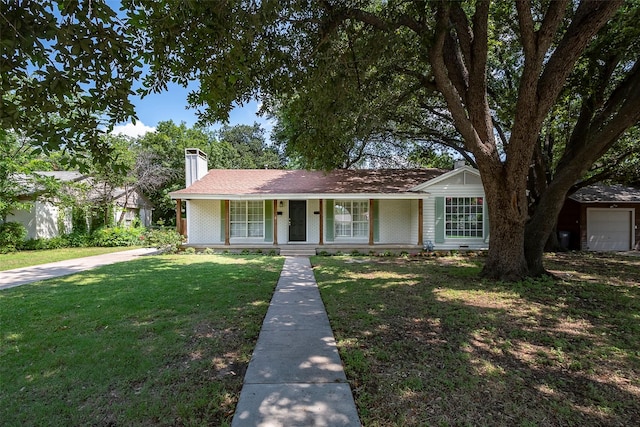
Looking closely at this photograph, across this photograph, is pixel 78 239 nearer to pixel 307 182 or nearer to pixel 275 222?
pixel 275 222

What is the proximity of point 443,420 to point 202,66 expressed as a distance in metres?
4.96

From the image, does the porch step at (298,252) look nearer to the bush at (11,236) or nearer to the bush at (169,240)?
the bush at (169,240)

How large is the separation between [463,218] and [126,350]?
13.0 m

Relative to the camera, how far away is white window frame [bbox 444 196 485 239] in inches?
535

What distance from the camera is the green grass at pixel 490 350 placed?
2.68 m

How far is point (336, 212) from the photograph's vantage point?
1427cm

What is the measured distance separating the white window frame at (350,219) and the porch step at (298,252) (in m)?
1.72

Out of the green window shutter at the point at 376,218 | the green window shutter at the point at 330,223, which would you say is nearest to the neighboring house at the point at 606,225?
the green window shutter at the point at 376,218

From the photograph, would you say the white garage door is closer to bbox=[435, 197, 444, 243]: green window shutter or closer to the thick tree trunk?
bbox=[435, 197, 444, 243]: green window shutter

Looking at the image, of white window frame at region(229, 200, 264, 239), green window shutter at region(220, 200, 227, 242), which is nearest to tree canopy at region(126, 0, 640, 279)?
white window frame at region(229, 200, 264, 239)

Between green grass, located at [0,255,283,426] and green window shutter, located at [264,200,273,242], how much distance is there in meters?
6.92

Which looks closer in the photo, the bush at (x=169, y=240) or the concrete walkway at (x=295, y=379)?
the concrete walkway at (x=295, y=379)

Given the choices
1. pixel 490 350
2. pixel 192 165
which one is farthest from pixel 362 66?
pixel 192 165

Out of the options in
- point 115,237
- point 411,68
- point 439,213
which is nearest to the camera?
point 411,68
